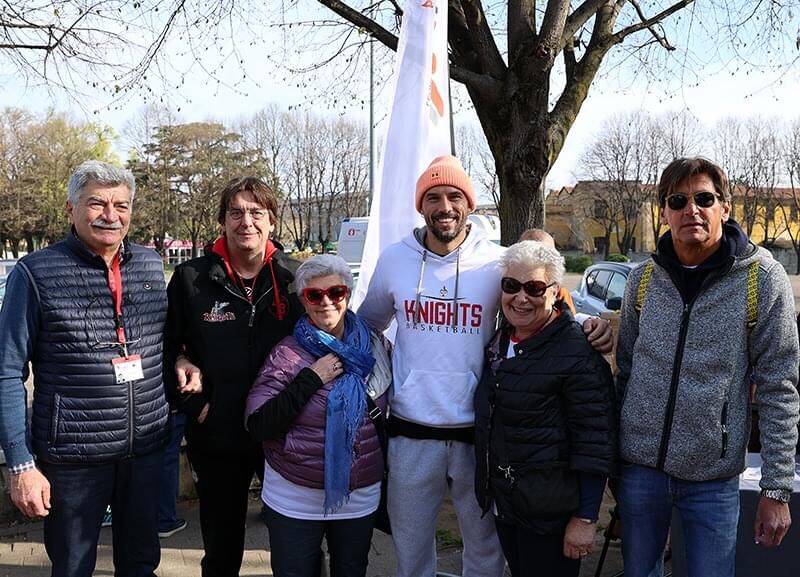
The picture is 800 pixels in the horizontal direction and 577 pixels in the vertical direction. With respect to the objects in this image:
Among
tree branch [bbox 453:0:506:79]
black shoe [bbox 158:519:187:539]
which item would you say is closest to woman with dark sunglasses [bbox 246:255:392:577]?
black shoe [bbox 158:519:187:539]

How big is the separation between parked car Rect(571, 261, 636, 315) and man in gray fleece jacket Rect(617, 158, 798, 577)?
7819mm

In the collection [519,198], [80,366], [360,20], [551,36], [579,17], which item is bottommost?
[80,366]

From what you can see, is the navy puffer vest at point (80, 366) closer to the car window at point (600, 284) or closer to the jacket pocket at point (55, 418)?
the jacket pocket at point (55, 418)

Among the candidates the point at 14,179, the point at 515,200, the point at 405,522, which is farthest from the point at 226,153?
the point at 405,522

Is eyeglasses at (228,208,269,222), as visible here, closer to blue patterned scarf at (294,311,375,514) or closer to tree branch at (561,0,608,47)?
blue patterned scarf at (294,311,375,514)

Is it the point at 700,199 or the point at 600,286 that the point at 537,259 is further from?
the point at 600,286

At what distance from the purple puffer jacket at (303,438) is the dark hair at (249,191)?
62 cm

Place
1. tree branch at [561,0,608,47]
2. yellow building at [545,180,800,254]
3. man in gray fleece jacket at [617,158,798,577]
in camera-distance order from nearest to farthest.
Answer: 1. man in gray fleece jacket at [617,158,798,577]
2. tree branch at [561,0,608,47]
3. yellow building at [545,180,800,254]

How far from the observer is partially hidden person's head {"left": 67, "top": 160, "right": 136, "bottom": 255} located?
2.49 m

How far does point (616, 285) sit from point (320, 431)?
8.77 metres

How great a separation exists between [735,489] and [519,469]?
0.74 m

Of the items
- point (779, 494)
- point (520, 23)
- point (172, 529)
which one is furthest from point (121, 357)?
point (520, 23)

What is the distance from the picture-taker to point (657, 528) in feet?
7.72

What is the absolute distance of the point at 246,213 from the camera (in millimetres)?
2732
